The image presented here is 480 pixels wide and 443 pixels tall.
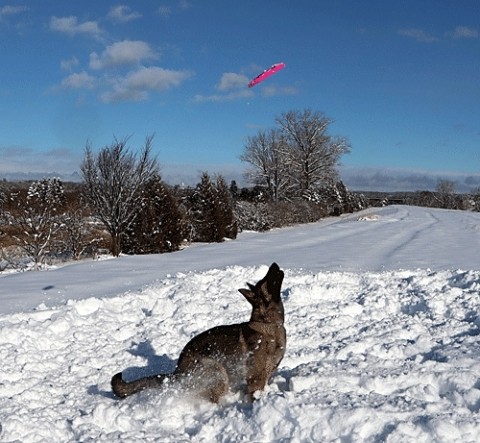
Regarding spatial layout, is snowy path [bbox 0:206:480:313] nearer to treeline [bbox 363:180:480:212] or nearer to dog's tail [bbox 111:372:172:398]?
dog's tail [bbox 111:372:172:398]

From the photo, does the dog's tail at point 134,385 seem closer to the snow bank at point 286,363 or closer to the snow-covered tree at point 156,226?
the snow bank at point 286,363

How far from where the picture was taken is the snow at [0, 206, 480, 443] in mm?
3695

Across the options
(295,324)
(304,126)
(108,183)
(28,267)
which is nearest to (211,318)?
(295,324)

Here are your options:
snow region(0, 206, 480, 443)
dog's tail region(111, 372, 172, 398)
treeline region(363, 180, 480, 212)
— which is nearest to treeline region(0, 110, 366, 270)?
snow region(0, 206, 480, 443)

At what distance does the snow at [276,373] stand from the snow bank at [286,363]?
1 cm

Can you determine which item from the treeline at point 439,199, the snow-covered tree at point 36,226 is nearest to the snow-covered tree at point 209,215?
the snow-covered tree at point 36,226

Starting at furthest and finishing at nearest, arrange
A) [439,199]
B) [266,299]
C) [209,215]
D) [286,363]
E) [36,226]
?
1. [439,199]
2. [209,215]
3. [36,226]
4. [286,363]
5. [266,299]

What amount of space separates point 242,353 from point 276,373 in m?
0.91

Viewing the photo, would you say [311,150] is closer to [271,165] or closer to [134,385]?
[271,165]

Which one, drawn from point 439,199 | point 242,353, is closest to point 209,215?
point 242,353

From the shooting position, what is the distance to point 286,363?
5.18 m

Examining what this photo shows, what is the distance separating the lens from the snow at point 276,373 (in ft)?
12.1

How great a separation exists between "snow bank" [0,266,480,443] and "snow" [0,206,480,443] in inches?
0.5

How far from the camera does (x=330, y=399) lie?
12.9 feet
